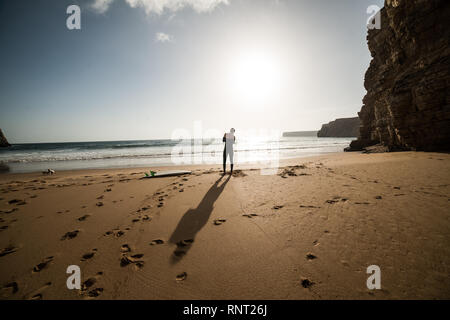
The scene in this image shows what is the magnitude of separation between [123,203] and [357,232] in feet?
19.0

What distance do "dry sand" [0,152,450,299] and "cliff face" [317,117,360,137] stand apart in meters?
94.1

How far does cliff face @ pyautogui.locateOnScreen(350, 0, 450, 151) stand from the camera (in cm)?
962

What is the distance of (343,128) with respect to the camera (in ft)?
271

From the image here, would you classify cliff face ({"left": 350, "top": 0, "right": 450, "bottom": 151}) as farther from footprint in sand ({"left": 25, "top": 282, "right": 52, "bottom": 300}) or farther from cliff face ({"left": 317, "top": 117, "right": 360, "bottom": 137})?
cliff face ({"left": 317, "top": 117, "right": 360, "bottom": 137})

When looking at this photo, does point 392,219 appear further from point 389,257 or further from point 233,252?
point 233,252

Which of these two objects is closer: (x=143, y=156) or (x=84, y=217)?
(x=84, y=217)

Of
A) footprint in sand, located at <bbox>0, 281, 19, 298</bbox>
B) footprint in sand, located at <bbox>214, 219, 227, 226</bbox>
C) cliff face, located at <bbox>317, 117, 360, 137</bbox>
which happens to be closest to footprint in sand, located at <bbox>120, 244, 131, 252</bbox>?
footprint in sand, located at <bbox>0, 281, 19, 298</bbox>

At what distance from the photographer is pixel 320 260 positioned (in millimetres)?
2293

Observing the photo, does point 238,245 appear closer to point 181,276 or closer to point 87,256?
point 181,276

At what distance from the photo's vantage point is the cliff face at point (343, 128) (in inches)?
3144

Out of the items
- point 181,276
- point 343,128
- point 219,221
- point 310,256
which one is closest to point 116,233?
point 181,276

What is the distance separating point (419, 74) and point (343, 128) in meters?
87.0

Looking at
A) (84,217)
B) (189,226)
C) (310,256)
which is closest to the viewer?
(310,256)
